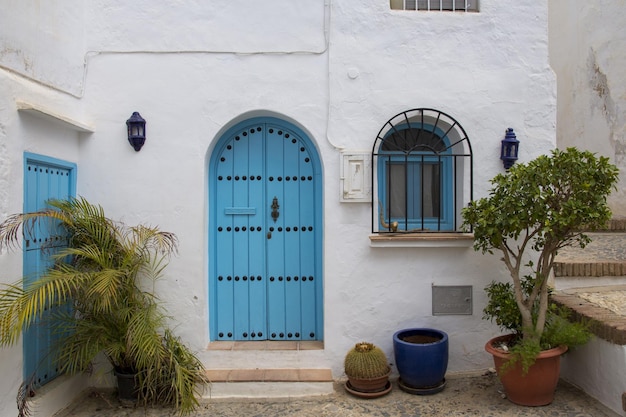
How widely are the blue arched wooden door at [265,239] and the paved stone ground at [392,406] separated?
2.69ft

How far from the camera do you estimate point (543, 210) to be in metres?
4.21

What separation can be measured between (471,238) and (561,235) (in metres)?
0.89

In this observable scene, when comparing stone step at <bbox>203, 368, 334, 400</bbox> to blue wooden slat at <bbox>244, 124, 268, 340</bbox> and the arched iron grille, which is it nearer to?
blue wooden slat at <bbox>244, 124, 268, 340</bbox>

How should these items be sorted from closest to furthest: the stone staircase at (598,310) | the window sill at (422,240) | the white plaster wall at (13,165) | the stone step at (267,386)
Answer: the white plaster wall at (13,165) → the stone staircase at (598,310) → the stone step at (267,386) → the window sill at (422,240)

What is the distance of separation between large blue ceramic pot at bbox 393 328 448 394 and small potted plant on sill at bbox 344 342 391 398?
0.15 meters

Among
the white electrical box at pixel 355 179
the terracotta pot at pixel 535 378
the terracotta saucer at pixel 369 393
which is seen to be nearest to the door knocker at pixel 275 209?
the white electrical box at pixel 355 179

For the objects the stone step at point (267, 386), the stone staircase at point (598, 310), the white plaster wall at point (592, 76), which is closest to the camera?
the stone staircase at point (598, 310)

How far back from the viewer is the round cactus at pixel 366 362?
15.3ft

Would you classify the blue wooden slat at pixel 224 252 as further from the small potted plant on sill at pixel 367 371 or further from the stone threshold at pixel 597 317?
the stone threshold at pixel 597 317

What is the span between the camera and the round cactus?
4.65 meters

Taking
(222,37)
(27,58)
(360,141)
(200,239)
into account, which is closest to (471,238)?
(360,141)

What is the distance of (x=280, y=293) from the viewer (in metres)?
5.36

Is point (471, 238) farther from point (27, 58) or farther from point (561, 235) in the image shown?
point (27, 58)

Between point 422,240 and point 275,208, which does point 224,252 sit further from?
point 422,240
